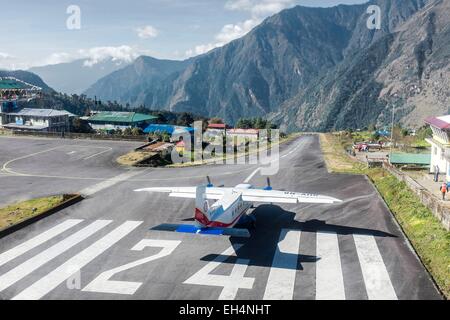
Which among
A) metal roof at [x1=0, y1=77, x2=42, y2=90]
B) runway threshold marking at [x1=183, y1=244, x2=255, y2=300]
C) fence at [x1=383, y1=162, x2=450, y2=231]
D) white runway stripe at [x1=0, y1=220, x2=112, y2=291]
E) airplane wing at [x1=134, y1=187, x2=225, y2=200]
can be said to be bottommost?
runway threshold marking at [x1=183, y1=244, x2=255, y2=300]

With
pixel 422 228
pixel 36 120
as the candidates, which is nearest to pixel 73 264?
pixel 422 228

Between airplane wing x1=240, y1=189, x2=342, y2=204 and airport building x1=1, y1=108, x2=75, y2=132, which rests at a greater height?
airport building x1=1, y1=108, x2=75, y2=132

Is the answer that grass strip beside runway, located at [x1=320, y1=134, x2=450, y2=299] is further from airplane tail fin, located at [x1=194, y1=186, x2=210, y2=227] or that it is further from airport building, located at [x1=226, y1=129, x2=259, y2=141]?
airport building, located at [x1=226, y1=129, x2=259, y2=141]

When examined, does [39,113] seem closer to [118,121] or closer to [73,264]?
[118,121]

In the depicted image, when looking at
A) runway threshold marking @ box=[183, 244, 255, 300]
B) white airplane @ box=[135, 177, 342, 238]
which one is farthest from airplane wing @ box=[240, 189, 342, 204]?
runway threshold marking @ box=[183, 244, 255, 300]
